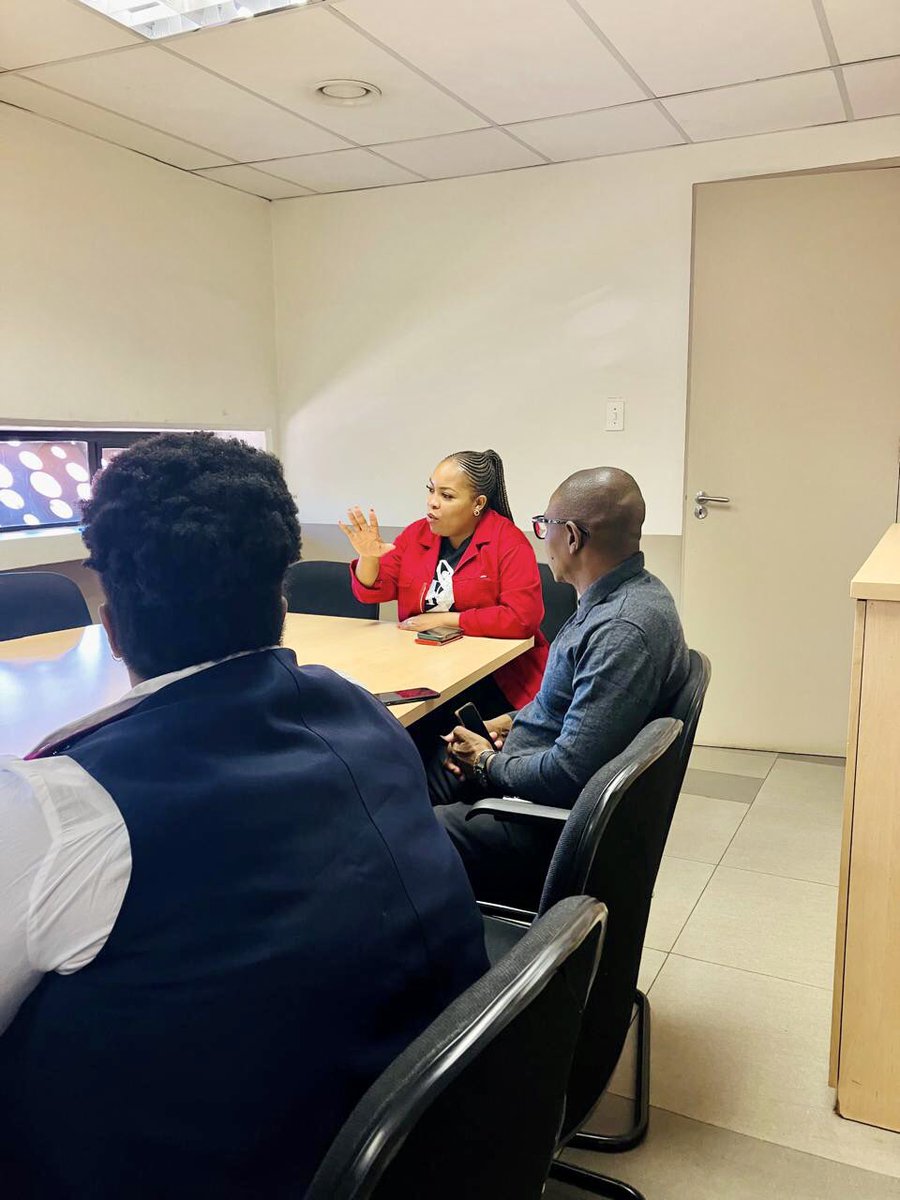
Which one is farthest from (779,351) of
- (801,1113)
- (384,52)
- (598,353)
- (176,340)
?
(801,1113)

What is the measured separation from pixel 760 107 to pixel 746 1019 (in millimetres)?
2994

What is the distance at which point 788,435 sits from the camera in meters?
3.76

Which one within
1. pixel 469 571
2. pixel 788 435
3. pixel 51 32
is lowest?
pixel 469 571

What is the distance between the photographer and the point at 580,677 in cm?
169

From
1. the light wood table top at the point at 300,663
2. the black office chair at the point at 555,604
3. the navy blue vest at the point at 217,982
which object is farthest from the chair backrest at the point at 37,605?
the navy blue vest at the point at 217,982

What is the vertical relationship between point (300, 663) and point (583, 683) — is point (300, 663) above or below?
below

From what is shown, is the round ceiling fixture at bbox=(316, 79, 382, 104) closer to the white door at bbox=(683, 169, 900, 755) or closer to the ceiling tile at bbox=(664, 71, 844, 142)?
the ceiling tile at bbox=(664, 71, 844, 142)

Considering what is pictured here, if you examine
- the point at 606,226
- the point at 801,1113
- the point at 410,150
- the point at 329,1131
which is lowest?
the point at 801,1113

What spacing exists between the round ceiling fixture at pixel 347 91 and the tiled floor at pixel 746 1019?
2.71m

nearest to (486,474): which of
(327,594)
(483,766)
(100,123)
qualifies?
(327,594)

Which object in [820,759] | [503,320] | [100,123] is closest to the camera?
[100,123]

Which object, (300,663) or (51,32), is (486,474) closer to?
(300,663)

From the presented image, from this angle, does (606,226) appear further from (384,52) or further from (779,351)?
(384,52)

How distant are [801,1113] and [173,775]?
165 centimetres
